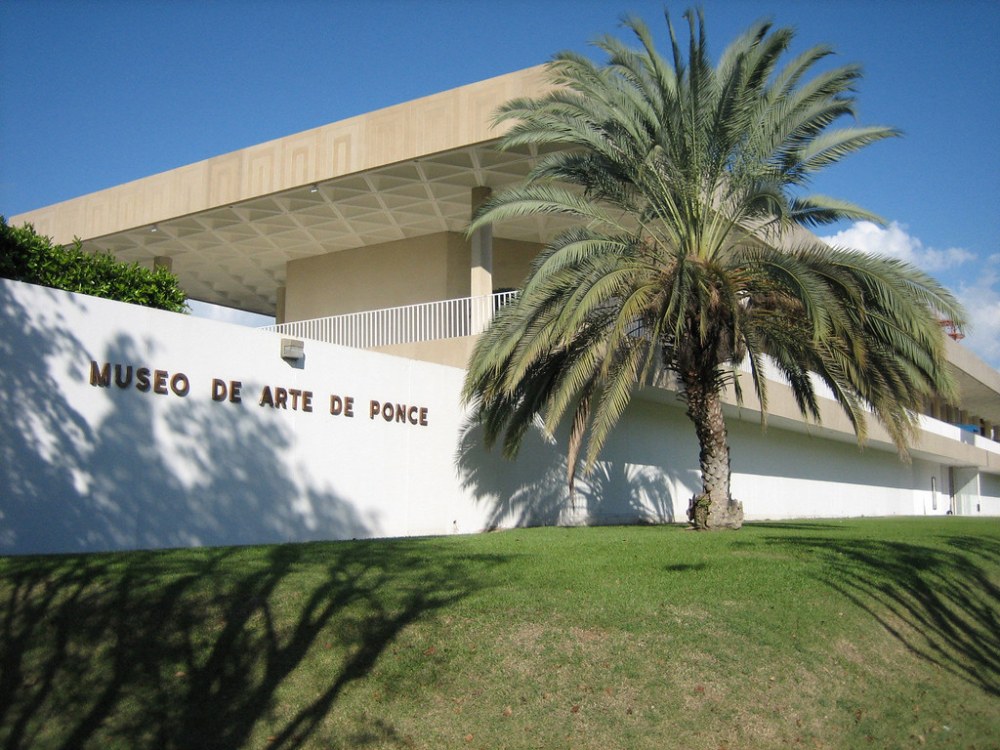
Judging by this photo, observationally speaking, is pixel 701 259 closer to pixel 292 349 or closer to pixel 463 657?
pixel 292 349

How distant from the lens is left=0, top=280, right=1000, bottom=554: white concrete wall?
11.3 m

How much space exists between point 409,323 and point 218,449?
933cm

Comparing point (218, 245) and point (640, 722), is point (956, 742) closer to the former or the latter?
point (640, 722)

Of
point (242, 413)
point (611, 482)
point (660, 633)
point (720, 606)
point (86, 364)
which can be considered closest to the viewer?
point (660, 633)

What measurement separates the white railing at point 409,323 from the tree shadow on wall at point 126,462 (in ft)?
23.6

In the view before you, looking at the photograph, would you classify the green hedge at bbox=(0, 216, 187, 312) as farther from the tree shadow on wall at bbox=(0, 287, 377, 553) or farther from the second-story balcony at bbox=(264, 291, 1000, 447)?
the second-story balcony at bbox=(264, 291, 1000, 447)

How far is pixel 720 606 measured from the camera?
9.80m

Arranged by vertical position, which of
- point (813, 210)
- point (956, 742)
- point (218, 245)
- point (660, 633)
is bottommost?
point (956, 742)

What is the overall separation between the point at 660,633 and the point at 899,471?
37632 millimetres

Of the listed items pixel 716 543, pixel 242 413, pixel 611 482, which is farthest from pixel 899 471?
pixel 242 413

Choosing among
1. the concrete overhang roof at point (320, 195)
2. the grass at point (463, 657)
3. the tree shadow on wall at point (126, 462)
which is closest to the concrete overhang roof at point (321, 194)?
the concrete overhang roof at point (320, 195)

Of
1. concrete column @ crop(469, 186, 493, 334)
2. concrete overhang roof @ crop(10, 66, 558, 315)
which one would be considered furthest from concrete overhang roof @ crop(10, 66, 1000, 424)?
concrete column @ crop(469, 186, 493, 334)

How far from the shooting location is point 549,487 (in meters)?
19.8

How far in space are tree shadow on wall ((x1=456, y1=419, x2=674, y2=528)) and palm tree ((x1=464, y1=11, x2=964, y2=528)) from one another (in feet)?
5.29
